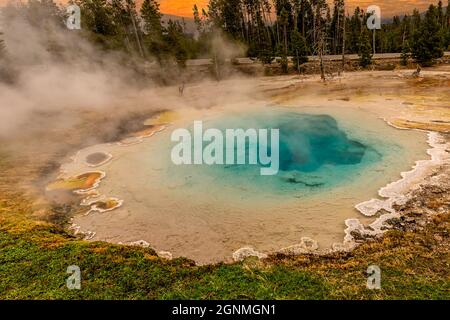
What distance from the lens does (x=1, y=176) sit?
17359 mm

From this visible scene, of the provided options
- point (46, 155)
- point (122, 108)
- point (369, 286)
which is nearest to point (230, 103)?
point (122, 108)

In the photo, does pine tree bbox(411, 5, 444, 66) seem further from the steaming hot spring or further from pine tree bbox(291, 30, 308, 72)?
the steaming hot spring

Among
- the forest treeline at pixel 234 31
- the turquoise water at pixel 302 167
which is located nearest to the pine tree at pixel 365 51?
the forest treeline at pixel 234 31

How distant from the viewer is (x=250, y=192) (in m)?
15.0

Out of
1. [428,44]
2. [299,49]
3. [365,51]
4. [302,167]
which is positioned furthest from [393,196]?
[299,49]

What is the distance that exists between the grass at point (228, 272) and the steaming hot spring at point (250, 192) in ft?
3.78

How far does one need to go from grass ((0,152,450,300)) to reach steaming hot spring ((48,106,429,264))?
1.15 meters

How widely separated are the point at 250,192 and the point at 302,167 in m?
3.79

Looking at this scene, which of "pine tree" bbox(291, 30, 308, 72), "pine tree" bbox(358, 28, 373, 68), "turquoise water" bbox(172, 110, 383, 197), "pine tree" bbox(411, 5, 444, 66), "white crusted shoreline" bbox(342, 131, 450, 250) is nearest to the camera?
"white crusted shoreline" bbox(342, 131, 450, 250)

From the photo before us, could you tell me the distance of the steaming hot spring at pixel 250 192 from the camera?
38.3ft

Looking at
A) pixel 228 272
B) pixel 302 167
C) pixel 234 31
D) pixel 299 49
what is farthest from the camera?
pixel 234 31

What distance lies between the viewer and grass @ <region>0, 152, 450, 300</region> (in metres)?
8.20

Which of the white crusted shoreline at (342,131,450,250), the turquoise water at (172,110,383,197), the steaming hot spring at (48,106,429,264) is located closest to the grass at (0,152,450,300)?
the white crusted shoreline at (342,131,450,250)

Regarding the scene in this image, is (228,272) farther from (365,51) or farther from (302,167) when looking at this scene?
(365,51)
